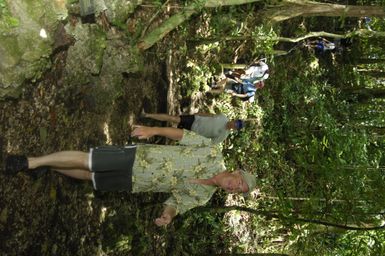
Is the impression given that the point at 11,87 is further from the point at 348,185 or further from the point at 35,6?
the point at 348,185

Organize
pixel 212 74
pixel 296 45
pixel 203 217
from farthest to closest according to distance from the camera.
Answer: pixel 296 45 → pixel 212 74 → pixel 203 217

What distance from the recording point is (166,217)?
4375mm

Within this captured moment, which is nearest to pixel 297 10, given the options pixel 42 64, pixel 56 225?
pixel 42 64

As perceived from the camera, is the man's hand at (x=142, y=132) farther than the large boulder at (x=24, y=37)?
Yes

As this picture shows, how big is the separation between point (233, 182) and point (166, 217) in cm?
78

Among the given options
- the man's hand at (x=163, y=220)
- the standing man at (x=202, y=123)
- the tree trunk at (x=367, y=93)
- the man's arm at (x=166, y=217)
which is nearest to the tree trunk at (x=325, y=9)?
the standing man at (x=202, y=123)

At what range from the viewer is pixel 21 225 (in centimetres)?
421

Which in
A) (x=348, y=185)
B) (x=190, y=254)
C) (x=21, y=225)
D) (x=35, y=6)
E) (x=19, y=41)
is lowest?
(x=190, y=254)

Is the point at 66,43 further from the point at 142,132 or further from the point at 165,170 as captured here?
the point at 165,170

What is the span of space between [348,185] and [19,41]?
4.94 meters

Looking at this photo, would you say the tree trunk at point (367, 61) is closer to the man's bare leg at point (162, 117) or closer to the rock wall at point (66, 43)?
the man's bare leg at point (162, 117)

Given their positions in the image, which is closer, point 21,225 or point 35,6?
point 35,6

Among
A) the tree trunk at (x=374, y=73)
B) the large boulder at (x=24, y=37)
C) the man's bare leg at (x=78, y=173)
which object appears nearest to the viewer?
the large boulder at (x=24, y=37)

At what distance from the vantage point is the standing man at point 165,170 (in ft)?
14.2
